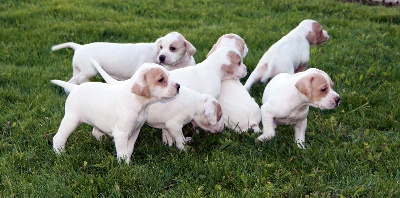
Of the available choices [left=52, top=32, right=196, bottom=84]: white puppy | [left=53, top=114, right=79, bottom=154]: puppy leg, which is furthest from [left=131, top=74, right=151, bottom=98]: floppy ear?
[left=52, top=32, right=196, bottom=84]: white puppy

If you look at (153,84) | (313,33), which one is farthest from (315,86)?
(313,33)

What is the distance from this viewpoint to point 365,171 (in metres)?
5.37

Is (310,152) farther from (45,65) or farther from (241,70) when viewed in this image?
(45,65)

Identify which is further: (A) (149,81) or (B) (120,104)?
(B) (120,104)

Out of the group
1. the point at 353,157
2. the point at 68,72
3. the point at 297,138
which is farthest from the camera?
the point at 68,72

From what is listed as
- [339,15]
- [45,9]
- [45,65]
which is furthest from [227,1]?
[45,65]

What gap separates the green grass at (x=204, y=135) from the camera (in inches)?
199

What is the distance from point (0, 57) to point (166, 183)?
5.18 m

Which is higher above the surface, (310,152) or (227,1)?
(310,152)

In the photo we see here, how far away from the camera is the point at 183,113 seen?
5.96 metres

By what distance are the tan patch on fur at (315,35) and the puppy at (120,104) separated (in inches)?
163

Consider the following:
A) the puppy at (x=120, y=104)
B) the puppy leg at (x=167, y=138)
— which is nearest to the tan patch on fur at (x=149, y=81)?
the puppy at (x=120, y=104)

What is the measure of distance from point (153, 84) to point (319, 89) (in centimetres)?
170

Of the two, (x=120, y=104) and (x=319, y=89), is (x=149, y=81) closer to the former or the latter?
(x=120, y=104)
